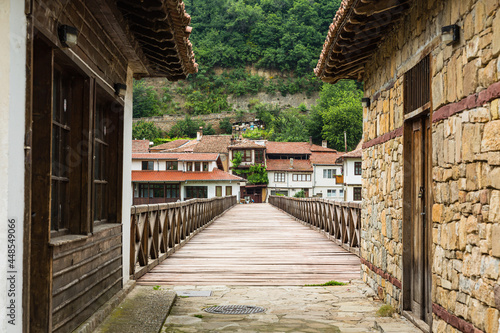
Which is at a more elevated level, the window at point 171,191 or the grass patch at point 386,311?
the window at point 171,191

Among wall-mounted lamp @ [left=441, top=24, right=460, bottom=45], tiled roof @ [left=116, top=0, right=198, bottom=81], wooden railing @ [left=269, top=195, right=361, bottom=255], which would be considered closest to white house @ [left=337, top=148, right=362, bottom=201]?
wooden railing @ [left=269, top=195, right=361, bottom=255]

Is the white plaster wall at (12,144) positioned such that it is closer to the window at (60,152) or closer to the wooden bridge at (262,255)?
the window at (60,152)

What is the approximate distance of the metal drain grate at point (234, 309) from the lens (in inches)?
212

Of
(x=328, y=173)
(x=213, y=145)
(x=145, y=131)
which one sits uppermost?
(x=145, y=131)

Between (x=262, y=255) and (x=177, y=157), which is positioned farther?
(x=177, y=157)

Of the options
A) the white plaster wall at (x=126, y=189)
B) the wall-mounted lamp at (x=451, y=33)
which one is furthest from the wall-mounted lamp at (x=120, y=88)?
the wall-mounted lamp at (x=451, y=33)

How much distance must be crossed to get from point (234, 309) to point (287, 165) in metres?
52.5

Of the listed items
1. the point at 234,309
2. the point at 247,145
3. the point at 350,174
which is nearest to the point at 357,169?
the point at 350,174

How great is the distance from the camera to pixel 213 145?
197 feet

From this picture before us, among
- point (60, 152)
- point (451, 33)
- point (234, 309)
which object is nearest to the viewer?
point (451, 33)

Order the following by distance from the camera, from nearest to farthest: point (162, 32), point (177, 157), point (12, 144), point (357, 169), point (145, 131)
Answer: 1. point (12, 144)
2. point (162, 32)
3. point (357, 169)
4. point (177, 157)
5. point (145, 131)

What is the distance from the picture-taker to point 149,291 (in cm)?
605

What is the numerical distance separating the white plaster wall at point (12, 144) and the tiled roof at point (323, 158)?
53776 mm

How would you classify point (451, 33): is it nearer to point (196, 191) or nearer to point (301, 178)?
point (196, 191)
